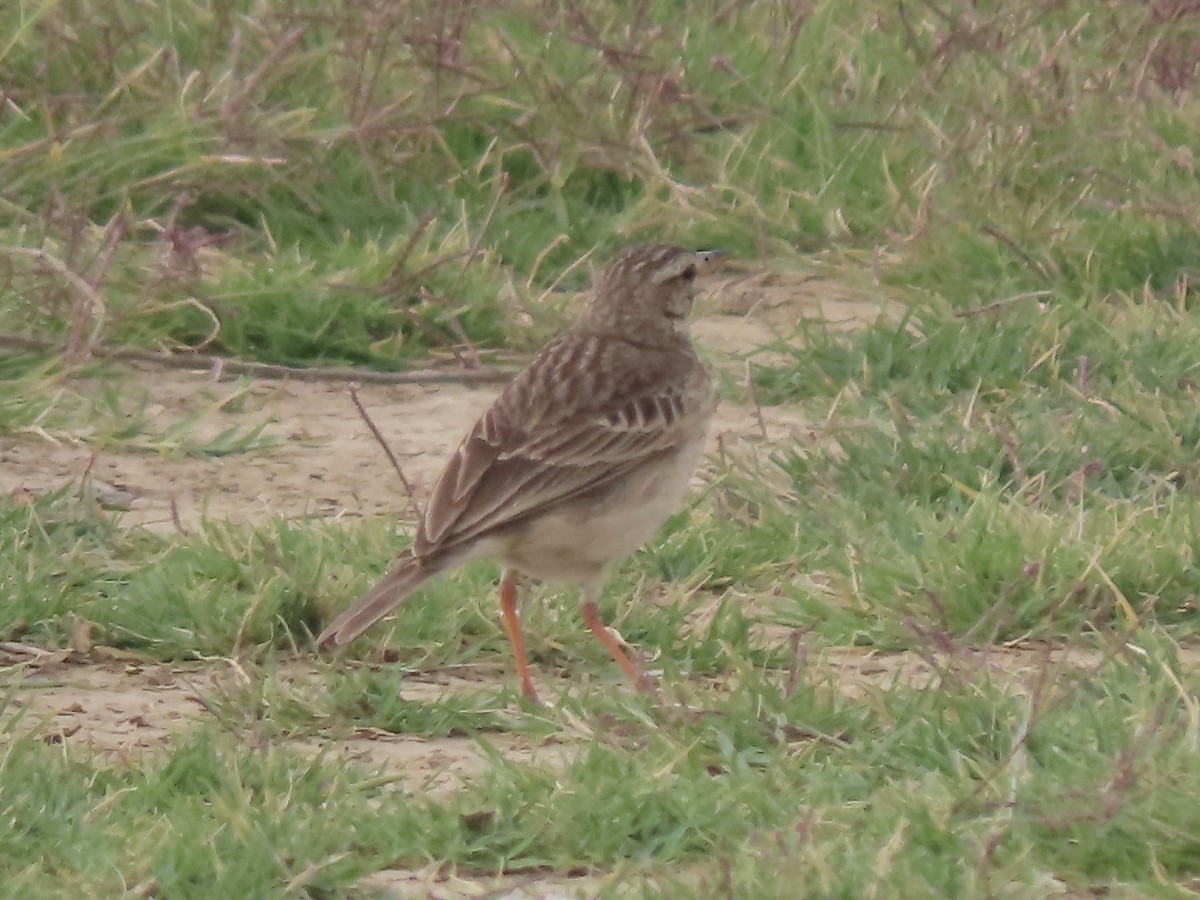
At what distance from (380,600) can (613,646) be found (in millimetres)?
528

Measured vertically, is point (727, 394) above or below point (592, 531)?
below

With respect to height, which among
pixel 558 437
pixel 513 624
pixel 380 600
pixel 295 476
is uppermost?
pixel 558 437

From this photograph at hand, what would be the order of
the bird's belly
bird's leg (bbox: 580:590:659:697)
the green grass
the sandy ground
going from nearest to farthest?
the green grass
the sandy ground
bird's leg (bbox: 580:590:659:697)
the bird's belly

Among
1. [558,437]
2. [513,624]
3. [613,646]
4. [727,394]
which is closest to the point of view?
[613,646]

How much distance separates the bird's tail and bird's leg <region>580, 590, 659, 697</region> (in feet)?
1.34

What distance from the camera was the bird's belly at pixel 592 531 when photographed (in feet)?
17.3

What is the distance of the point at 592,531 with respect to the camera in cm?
530

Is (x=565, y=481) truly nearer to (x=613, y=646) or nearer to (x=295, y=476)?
(x=613, y=646)

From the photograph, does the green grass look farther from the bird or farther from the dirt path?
the bird

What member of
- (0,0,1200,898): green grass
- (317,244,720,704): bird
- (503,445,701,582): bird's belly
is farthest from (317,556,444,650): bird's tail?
(503,445,701,582): bird's belly

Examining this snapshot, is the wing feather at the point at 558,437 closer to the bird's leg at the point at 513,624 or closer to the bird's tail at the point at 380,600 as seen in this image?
the bird's tail at the point at 380,600

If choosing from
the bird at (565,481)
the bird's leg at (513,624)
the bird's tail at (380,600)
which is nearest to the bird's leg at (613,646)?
the bird at (565,481)

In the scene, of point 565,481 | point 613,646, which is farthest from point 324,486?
point 613,646

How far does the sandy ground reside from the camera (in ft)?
15.6
